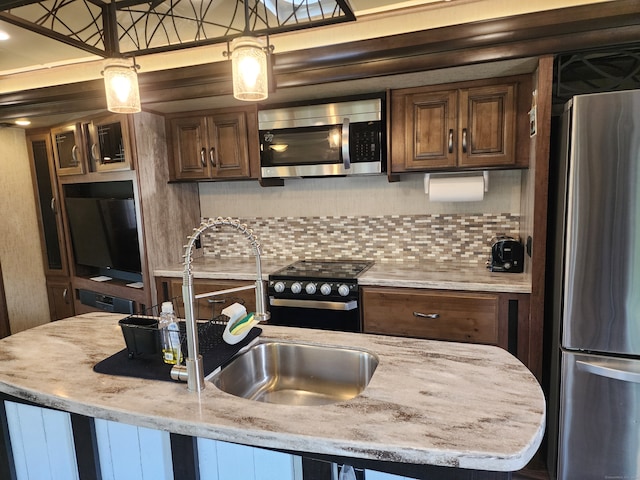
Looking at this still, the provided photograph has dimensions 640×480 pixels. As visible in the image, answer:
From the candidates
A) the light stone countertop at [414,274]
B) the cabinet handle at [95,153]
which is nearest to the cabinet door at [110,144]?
the cabinet handle at [95,153]

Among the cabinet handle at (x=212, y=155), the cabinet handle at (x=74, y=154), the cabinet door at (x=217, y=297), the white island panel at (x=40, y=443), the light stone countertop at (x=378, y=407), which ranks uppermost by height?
the cabinet handle at (x=74, y=154)

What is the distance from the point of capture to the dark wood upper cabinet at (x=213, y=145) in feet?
9.85

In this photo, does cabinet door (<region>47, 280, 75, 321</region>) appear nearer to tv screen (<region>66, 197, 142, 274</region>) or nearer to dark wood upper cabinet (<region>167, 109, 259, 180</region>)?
tv screen (<region>66, 197, 142, 274</region>)

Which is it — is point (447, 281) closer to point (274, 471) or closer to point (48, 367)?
point (274, 471)

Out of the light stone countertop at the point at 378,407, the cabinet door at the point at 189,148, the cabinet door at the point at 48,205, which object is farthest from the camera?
the cabinet door at the point at 48,205

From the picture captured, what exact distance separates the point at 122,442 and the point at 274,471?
585 mm

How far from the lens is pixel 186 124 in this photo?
3.15 meters

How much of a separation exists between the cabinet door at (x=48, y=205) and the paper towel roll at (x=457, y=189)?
3178 millimetres

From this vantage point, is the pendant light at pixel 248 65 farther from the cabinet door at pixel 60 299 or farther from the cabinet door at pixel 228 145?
the cabinet door at pixel 60 299

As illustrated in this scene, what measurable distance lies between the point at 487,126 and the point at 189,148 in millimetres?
2187

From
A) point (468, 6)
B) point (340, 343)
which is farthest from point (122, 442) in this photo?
point (468, 6)

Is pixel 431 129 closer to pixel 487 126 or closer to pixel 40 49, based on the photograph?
pixel 487 126

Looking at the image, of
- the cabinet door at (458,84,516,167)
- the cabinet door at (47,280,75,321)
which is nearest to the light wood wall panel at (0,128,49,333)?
the cabinet door at (47,280,75,321)

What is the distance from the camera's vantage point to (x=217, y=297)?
2.99 meters
